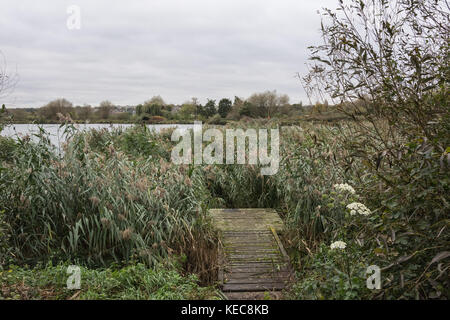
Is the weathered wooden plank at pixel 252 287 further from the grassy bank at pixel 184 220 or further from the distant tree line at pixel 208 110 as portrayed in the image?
the distant tree line at pixel 208 110

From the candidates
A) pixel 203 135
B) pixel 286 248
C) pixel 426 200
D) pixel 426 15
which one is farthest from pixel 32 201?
pixel 203 135

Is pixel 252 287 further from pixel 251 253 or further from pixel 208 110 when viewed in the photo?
pixel 208 110

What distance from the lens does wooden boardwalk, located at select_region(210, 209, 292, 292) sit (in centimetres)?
355

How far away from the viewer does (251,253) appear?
412 centimetres

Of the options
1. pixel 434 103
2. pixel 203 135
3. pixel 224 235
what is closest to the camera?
pixel 434 103

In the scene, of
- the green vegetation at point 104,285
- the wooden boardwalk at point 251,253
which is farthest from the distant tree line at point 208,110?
the green vegetation at point 104,285

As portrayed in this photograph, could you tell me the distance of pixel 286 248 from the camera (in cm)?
430

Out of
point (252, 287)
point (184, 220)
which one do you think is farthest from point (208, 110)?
point (252, 287)

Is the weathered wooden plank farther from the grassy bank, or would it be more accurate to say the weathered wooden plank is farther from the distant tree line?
the distant tree line

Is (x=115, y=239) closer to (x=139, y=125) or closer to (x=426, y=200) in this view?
(x=426, y=200)

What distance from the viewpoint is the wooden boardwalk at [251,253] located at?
3.55 m

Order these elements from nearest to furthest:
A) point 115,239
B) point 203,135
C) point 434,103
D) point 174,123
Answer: point 434,103 → point 115,239 → point 203,135 → point 174,123

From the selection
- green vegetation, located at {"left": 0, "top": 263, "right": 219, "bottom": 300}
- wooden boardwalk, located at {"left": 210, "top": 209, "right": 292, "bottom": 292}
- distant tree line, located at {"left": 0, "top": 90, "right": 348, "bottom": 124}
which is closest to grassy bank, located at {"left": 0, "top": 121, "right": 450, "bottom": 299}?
green vegetation, located at {"left": 0, "top": 263, "right": 219, "bottom": 300}

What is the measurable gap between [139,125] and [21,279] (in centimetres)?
752
